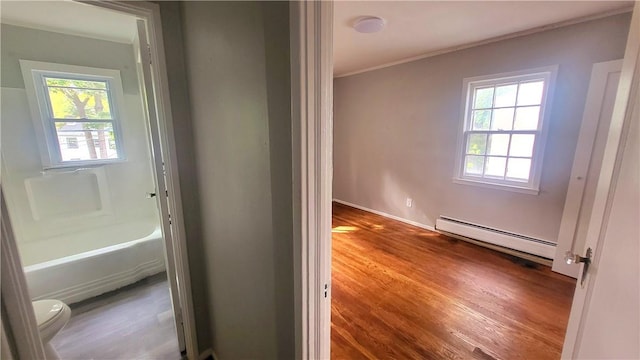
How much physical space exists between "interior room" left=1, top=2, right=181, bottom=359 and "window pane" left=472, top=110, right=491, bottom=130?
11.1ft

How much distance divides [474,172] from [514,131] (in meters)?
0.60

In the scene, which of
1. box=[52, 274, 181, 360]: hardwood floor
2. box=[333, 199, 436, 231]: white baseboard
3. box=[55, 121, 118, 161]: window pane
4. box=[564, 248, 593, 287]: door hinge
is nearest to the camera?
box=[564, 248, 593, 287]: door hinge

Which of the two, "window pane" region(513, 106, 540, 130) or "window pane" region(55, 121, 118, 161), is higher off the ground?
"window pane" region(513, 106, 540, 130)

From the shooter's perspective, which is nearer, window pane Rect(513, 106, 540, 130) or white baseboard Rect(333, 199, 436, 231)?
window pane Rect(513, 106, 540, 130)

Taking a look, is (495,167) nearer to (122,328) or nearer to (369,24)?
(369,24)

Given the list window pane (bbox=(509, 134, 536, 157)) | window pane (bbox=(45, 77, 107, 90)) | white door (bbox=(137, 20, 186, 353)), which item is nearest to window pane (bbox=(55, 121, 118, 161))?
window pane (bbox=(45, 77, 107, 90))

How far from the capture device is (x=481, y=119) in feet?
9.87

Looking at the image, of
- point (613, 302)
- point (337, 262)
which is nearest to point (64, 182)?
point (337, 262)

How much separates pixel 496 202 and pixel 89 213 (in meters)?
4.54

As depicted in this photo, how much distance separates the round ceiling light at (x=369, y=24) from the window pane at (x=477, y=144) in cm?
172

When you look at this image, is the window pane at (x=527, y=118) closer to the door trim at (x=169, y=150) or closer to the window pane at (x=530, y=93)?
the window pane at (x=530, y=93)

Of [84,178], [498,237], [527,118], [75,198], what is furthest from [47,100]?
[498,237]

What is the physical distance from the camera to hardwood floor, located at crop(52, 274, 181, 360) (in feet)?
5.56

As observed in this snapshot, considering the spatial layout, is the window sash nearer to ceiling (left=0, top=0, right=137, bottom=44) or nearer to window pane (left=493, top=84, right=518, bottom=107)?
ceiling (left=0, top=0, right=137, bottom=44)
